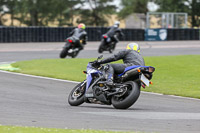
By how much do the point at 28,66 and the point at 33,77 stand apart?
3282mm

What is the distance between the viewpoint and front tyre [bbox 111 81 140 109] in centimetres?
820

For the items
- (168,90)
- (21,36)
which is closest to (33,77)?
(168,90)

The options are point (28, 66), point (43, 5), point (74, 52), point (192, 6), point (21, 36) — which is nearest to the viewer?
point (28, 66)

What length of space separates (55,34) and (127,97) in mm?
26475

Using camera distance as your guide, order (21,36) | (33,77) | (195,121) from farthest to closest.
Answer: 1. (21,36)
2. (33,77)
3. (195,121)

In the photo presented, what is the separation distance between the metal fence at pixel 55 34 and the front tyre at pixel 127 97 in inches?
932

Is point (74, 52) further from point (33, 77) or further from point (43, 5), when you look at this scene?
point (43, 5)

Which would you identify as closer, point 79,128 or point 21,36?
point 79,128

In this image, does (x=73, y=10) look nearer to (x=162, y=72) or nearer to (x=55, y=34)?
(x=55, y=34)

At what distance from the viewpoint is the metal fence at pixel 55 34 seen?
3269 centimetres

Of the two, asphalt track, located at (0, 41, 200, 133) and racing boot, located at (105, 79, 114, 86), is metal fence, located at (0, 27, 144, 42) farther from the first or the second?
racing boot, located at (105, 79, 114, 86)

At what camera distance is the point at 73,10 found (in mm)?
69625

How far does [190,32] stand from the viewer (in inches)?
1516

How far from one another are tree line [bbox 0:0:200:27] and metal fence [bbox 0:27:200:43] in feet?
89.8
